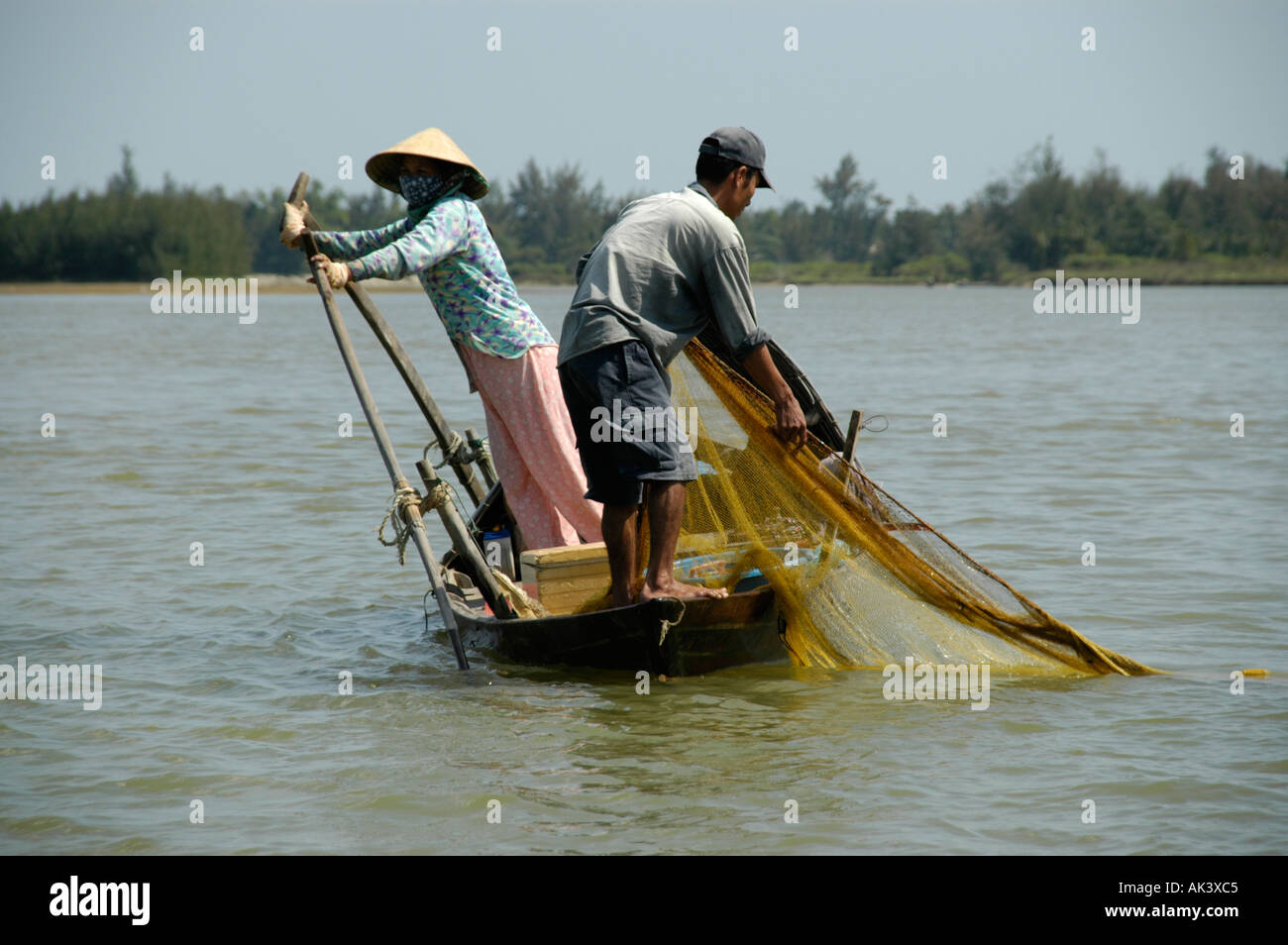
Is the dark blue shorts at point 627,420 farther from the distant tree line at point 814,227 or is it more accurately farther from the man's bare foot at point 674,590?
the distant tree line at point 814,227

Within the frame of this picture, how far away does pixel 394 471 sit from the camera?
17.9 feet

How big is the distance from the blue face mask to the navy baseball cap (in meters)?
1.17

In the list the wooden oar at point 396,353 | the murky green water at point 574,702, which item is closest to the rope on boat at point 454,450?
the wooden oar at point 396,353

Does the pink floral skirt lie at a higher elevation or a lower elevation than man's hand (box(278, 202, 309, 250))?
lower

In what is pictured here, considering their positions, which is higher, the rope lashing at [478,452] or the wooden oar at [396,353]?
the wooden oar at [396,353]

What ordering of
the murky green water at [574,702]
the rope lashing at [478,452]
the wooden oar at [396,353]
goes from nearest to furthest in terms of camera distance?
the murky green water at [574,702]
the wooden oar at [396,353]
the rope lashing at [478,452]

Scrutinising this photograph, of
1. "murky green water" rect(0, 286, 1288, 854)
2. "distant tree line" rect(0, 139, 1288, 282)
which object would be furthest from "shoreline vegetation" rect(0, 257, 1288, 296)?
"murky green water" rect(0, 286, 1288, 854)

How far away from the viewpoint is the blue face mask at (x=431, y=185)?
5.32 meters

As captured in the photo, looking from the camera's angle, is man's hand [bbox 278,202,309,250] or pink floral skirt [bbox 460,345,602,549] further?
pink floral skirt [bbox 460,345,602,549]

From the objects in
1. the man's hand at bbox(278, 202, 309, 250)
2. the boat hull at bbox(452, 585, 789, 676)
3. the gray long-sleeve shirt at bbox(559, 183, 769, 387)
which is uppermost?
the man's hand at bbox(278, 202, 309, 250)

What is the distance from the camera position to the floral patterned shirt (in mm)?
5184

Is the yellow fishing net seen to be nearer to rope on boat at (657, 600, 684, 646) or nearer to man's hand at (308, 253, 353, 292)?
rope on boat at (657, 600, 684, 646)

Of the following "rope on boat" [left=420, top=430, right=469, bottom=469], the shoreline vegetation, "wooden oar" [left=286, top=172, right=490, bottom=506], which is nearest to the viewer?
"wooden oar" [left=286, top=172, right=490, bottom=506]

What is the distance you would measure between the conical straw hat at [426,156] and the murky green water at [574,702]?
195cm
